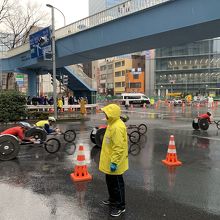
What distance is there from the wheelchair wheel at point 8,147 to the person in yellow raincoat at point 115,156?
4750 millimetres

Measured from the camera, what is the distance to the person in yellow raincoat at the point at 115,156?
16.3 ft

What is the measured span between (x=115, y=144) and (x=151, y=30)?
11.2m

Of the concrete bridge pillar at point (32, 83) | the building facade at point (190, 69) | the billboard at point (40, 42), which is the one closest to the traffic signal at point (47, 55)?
the billboard at point (40, 42)

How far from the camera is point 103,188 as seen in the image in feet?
21.3

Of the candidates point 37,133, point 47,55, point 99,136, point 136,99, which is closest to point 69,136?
point 99,136

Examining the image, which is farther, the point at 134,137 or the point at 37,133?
the point at 134,137

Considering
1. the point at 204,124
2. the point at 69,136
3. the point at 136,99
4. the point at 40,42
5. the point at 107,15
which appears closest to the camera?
the point at 69,136

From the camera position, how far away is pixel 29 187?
6.64 m

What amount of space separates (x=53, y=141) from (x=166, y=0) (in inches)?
328

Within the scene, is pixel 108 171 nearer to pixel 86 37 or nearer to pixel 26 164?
pixel 26 164

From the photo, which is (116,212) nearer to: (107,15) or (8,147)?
(8,147)

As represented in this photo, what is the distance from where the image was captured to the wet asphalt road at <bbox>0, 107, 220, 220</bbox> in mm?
5215

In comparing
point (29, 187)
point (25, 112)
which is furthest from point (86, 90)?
point (29, 187)

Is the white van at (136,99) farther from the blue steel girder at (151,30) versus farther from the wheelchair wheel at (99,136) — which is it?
the wheelchair wheel at (99,136)
